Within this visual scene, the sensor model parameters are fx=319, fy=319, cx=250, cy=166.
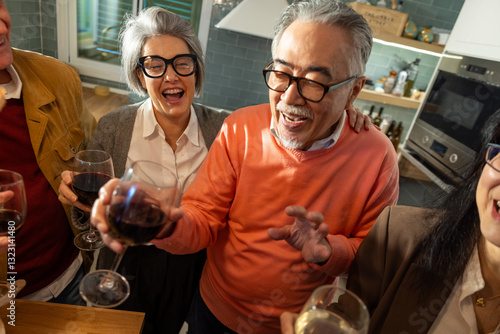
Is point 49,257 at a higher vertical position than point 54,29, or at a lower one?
lower

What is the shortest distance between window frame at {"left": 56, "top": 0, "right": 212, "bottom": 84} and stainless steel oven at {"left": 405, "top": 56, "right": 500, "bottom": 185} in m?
1.90

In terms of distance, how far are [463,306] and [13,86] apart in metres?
1.53

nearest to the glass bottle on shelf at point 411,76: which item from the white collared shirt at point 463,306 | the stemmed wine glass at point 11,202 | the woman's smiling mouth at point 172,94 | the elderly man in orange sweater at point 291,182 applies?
the elderly man in orange sweater at point 291,182

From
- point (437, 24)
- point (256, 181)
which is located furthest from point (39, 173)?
point (437, 24)

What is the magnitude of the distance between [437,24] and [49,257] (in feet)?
11.3

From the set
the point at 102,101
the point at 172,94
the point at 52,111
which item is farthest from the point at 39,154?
the point at 102,101

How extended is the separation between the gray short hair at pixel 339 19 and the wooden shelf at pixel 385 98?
1.88m

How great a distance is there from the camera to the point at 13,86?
1.12m

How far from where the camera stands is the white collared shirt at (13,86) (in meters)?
1.10

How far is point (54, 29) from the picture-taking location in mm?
2590

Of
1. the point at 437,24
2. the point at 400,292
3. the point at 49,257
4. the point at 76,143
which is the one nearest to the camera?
the point at 400,292

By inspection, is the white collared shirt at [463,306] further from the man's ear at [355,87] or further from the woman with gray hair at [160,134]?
the woman with gray hair at [160,134]

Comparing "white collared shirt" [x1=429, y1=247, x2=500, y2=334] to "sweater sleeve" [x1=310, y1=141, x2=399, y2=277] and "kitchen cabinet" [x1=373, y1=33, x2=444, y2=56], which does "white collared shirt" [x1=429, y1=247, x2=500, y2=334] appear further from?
"kitchen cabinet" [x1=373, y1=33, x2=444, y2=56]

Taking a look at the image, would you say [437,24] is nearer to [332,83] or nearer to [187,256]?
[332,83]
